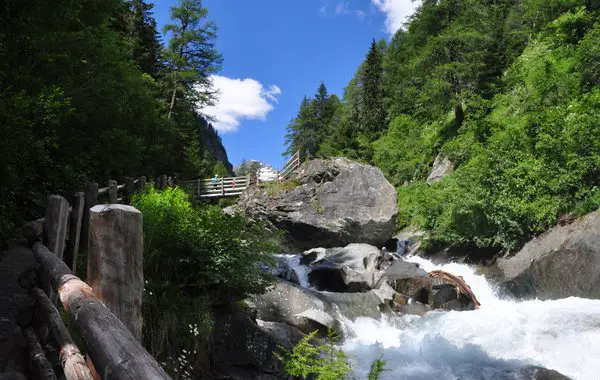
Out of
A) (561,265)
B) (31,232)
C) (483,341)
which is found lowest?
(483,341)

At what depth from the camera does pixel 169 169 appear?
26.2m

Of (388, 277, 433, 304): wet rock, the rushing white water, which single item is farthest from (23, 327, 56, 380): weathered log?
(388, 277, 433, 304): wet rock

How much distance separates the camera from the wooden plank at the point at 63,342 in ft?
8.25

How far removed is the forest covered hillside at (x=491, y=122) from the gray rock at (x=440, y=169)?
1220 mm

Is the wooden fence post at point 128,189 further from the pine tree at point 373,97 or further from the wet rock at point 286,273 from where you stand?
the pine tree at point 373,97

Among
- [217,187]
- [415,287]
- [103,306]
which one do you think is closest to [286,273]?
[415,287]

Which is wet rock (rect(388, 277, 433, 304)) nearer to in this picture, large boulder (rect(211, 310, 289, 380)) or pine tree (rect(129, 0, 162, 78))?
large boulder (rect(211, 310, 289, 380))

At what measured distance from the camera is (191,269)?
6.47 metres

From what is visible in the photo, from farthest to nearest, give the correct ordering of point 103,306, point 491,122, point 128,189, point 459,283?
point 491,122 < point 459,283 < point 128,189 < point 103,306

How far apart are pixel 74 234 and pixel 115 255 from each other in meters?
3.74

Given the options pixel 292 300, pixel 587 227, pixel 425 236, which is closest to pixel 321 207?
pixel 425 236

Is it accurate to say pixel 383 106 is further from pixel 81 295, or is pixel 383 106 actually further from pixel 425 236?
pixel 81 295

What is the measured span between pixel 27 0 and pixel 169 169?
19.0 meters

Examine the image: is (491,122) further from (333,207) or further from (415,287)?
(415,287)
